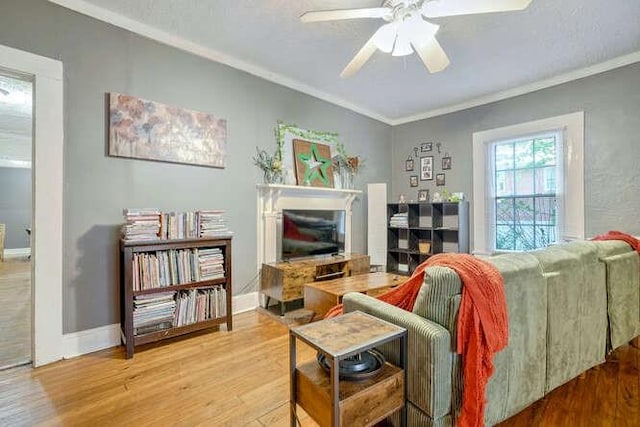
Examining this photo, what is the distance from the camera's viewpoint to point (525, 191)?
3.80 meters

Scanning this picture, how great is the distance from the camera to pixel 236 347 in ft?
7.89

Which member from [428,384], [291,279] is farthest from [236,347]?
[428,384]

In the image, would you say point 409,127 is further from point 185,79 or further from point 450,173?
point 185,79

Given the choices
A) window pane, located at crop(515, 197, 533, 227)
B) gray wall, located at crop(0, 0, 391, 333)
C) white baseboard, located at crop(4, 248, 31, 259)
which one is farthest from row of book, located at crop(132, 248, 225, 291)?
white baseboard, located at crop(4, 248, 31, 259)

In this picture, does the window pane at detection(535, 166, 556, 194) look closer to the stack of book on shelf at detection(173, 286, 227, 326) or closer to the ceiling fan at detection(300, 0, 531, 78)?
the ceiling fan at detection(300, 0, 531, 78)

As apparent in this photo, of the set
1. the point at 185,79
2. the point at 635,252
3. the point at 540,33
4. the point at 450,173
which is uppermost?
the point at 540,33

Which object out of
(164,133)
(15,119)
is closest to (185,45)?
(164,133)

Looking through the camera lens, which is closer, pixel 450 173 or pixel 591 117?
pixel 591 117

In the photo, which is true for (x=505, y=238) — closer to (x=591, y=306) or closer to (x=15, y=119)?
(x=591, y=306)

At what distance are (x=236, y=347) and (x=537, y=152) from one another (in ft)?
13.3

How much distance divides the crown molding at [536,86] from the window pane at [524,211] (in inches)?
52.9

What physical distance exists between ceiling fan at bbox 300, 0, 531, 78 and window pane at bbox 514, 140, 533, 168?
225 cm

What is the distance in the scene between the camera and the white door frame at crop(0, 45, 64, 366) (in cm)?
210

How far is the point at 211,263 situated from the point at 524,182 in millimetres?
3831
